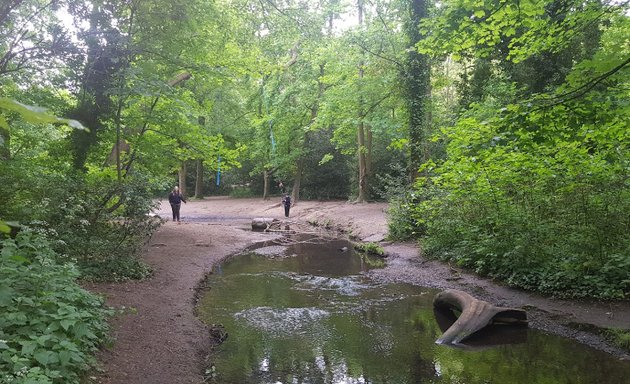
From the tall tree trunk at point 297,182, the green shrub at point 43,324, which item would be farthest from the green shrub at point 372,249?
the tall tree trunk at point 297,182

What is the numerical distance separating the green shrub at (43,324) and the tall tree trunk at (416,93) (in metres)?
12.2

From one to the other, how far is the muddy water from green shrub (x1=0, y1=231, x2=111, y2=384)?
5.67ft

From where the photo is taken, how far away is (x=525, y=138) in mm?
5789

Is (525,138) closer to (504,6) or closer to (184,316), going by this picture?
(504,6)

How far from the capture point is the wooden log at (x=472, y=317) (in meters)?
6.78

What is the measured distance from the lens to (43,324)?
426 centimetres

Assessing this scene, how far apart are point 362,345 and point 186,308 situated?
3.29 m

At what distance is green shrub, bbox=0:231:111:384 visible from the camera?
362 centimetres

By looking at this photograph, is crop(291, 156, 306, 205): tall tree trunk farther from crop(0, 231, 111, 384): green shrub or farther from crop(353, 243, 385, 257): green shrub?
crop(0, 231, 111, 384): green shrub

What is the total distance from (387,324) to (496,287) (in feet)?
9.78

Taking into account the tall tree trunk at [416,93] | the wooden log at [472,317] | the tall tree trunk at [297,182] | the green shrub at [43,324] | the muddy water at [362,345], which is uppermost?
the tall tree trunk at [416,93]

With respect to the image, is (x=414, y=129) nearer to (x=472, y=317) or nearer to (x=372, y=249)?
(x=372, y=249)

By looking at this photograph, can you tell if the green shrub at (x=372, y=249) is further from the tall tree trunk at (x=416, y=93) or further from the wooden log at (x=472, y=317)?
the wooden log at (x=472, y=317)

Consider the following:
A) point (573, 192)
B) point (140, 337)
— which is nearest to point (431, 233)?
point (573, 192)
